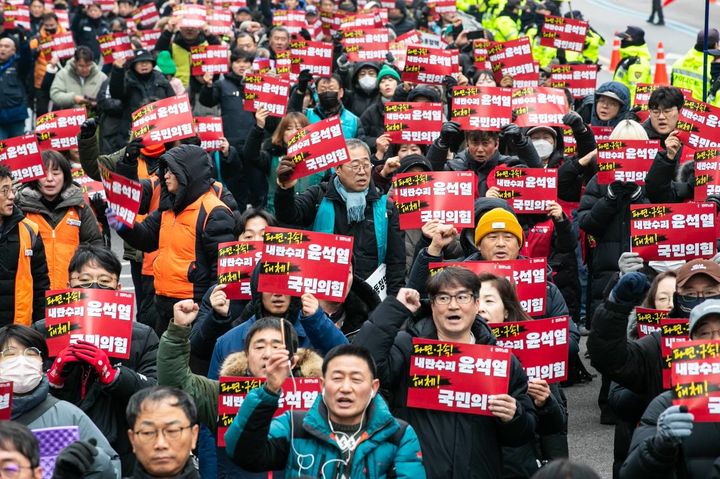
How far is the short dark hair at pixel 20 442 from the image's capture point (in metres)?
5.06

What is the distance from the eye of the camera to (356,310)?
25.6ft

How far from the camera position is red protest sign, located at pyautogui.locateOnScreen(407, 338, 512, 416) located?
612 cm

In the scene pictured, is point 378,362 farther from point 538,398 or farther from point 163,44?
point 163,44

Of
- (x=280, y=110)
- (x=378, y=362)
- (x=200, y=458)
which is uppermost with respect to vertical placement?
(x=280, y=110)

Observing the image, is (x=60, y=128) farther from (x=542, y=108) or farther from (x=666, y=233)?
(x=666, y=233)

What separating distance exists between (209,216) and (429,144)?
11.4 ft

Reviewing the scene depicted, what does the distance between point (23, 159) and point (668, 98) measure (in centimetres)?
537

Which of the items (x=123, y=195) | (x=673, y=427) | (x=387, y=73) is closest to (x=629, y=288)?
(x=673, y=427)

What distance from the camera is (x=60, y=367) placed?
657 cm

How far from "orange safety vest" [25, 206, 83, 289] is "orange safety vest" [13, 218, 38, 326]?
1.59ft

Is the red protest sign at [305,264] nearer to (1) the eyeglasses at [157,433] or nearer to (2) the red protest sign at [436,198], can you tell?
(2) the red protest sign at [436,198]

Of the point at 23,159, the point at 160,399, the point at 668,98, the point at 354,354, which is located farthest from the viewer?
the point at 668,98

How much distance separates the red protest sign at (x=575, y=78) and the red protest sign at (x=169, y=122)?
18.2 ft

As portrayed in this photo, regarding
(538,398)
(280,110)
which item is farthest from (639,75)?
(538,398)
